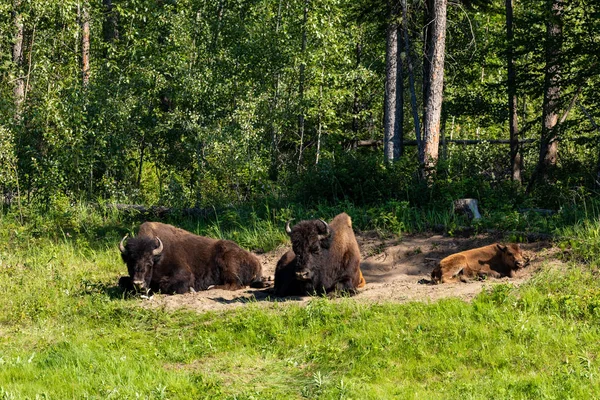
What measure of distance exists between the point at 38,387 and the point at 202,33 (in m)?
17.9

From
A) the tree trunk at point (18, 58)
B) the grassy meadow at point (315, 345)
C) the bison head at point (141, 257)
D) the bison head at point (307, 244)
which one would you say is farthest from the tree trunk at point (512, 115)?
the tree trunk at point (18, 58)

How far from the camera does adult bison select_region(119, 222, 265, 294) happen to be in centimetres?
1254

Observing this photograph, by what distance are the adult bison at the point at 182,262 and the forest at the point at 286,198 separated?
552mm

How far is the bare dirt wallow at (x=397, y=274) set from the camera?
444 inches

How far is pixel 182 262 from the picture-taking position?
1329cm

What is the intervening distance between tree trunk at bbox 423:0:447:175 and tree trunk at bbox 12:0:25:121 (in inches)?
458

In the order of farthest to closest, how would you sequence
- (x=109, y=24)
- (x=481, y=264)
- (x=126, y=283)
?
(x=109, y=24)
(x=126, y=283)
(x=481, y=264)

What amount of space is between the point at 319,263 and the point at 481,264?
264cm

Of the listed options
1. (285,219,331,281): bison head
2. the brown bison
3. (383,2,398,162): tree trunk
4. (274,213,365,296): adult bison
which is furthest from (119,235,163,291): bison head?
(383,2,398,162): tree trunk

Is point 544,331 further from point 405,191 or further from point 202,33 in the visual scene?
point 202,33

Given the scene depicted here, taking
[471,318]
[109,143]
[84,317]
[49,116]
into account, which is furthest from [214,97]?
[471,318]

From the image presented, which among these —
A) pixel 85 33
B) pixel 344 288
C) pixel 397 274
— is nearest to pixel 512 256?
pixel 397 274

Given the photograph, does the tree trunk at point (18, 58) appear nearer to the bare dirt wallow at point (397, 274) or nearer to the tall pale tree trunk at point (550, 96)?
the bare dirt wallow at point (397, 274)

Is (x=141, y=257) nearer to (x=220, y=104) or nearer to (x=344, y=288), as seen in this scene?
(x=344, y=288)
